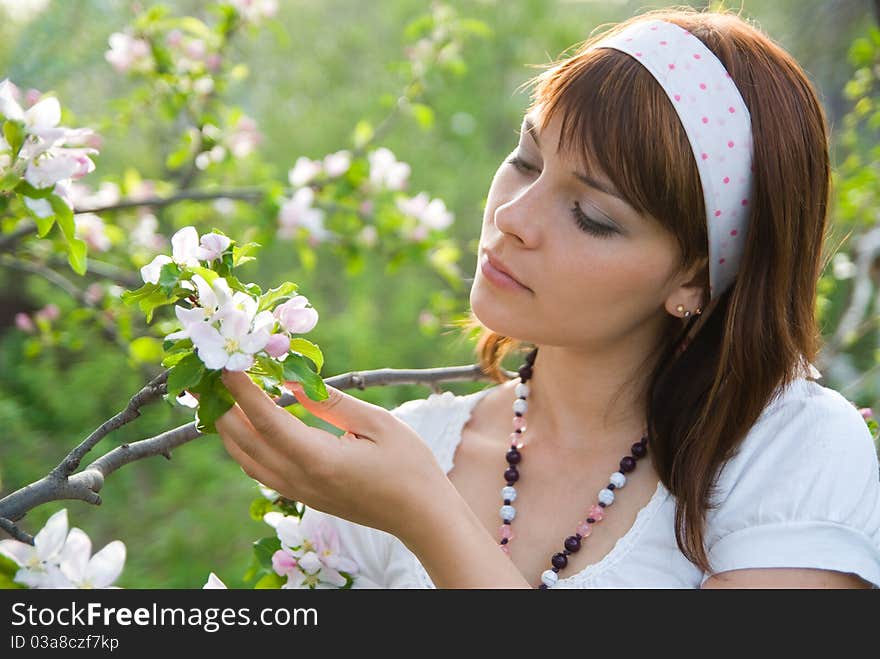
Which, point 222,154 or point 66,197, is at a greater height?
point 66,197

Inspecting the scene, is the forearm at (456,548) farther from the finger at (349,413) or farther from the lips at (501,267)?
the lips at (501,267)

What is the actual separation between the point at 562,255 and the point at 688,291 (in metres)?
0.20

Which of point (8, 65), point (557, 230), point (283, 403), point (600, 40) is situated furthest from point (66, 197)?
point (8, 65)

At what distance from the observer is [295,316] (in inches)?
32.7

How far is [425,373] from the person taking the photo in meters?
1.26

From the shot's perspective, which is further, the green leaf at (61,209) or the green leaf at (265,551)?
the green leaf at (265,551)

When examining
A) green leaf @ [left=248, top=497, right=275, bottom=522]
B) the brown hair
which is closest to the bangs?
the brown hair

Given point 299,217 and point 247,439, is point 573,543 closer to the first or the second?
point 247,439

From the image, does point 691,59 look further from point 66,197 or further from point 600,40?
point 66,197

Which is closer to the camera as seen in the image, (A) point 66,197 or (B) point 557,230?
(A) point 66,197

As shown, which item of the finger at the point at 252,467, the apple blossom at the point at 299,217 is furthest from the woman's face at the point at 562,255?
the apple blossom at the point at 299,217

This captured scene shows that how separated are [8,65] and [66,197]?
2950 millimetres

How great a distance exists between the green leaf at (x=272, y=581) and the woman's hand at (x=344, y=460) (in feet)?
0.96

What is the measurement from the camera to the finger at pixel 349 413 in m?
0.93
